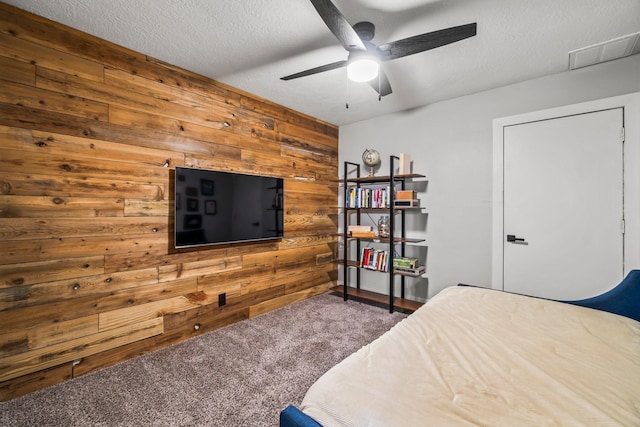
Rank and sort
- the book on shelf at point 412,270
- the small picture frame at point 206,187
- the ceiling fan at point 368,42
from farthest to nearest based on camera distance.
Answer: the book on shelf at point 412,270 → the small picture frame at point 206,187 → the ceiling fan at point 368,42

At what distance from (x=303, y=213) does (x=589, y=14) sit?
10.1 feet

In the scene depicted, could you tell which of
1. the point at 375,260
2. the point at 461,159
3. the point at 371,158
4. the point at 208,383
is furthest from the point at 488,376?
the point at 371,158

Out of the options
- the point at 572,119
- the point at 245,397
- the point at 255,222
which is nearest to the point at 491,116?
the point at 572,119

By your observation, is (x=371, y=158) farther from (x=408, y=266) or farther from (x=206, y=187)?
(x=206, y=187)

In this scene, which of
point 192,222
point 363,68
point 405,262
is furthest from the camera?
point 405,262

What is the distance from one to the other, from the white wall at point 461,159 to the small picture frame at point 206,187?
2.37m

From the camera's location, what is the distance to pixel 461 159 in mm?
3232

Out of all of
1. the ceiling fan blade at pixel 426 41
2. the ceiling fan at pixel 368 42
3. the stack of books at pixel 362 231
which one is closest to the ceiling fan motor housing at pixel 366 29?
the ceiling fan at pixel 368 42

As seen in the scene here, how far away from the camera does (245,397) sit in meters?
1.82

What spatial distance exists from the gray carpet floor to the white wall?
3.94 ft

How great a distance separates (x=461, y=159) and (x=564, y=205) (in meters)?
1.05

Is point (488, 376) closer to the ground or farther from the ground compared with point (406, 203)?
closer to the ground

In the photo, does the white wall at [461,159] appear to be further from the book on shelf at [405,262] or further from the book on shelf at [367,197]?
the book on shelf at [367,197]

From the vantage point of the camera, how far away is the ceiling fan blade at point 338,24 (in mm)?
1405
